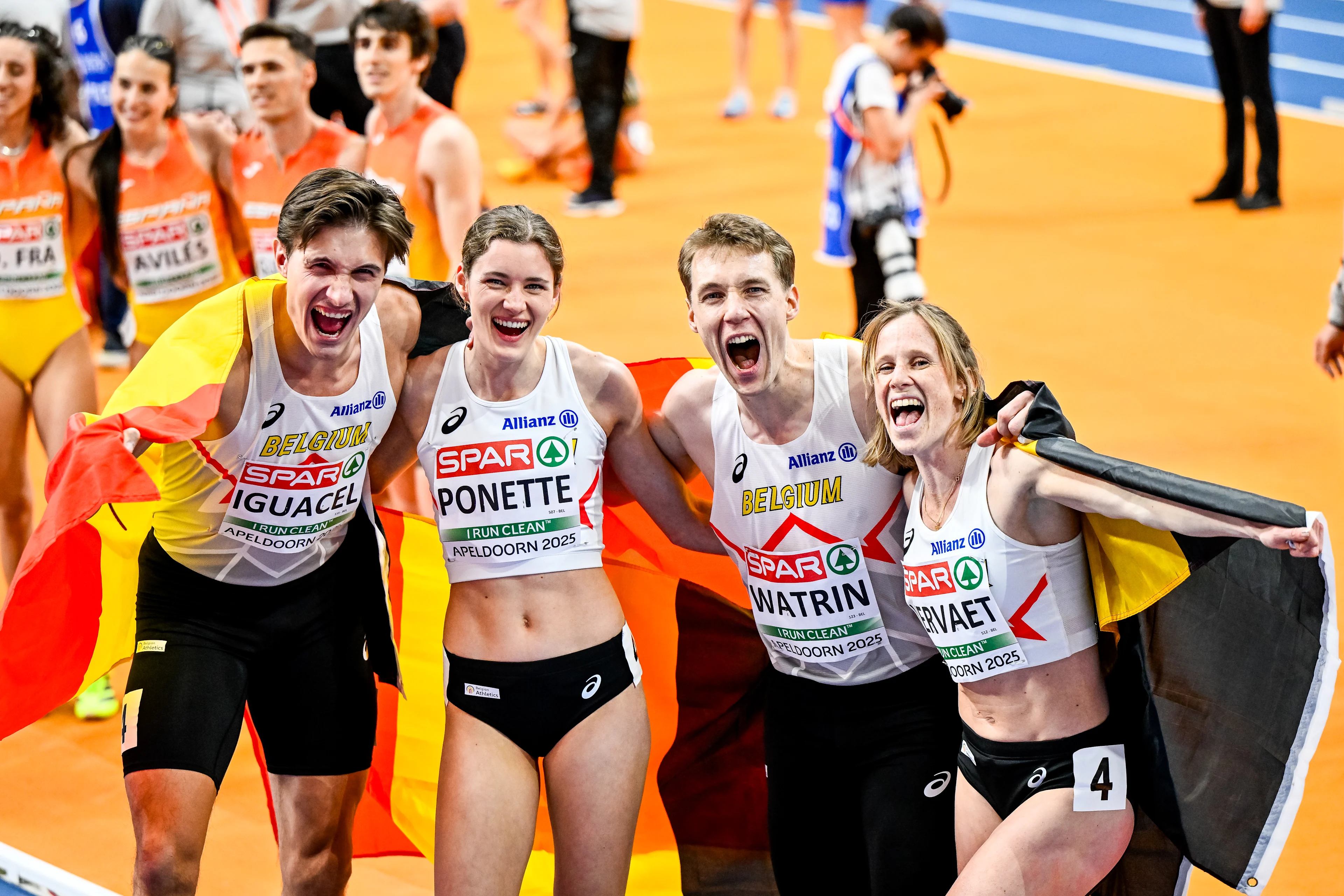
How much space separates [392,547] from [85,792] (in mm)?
1731

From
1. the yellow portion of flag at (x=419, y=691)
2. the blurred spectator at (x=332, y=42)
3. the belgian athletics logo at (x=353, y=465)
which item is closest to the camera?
the belgian athletics logo at (x=353, y=465)

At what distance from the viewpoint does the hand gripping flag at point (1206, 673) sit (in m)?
3.46

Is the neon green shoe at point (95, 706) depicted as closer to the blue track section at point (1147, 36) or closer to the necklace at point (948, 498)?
the necklace at point (948, 498)

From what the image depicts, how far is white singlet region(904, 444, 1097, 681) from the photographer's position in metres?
3.50

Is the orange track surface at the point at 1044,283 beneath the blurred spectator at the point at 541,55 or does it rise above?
beneath

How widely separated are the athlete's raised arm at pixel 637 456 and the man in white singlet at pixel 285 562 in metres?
0.52

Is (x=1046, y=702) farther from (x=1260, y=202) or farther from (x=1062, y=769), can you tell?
(x=1260, y=202)

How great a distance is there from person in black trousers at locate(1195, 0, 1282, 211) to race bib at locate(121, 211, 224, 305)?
7668 mm

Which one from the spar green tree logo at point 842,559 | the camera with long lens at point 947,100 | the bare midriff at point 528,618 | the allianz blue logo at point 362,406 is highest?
the camera with long lens at point 947,100

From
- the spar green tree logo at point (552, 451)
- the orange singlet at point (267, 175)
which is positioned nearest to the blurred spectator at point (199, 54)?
the orange singlet at point (267, 175)

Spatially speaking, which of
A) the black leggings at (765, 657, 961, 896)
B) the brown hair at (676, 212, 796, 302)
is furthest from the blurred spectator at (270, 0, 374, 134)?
the black leggings at (765, 657, 961, 896)

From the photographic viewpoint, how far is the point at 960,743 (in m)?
3.84

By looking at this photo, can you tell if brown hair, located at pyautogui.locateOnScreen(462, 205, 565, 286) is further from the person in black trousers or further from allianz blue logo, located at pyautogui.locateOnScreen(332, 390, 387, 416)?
the person in black trousers

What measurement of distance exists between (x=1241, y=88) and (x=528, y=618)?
9.28 metres
